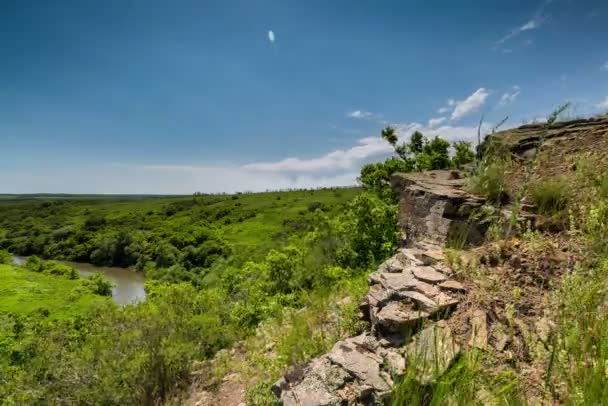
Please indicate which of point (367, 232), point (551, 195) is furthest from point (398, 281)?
point (367, 232)

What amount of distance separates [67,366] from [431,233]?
9.36 m

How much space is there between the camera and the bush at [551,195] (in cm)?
492

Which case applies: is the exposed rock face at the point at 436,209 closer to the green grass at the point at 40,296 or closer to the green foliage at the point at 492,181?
the green foliage at the point at 492,181

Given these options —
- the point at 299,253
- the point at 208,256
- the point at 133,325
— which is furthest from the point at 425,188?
the point at 208,256

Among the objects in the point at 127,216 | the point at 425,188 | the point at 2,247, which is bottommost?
the point at 2,247

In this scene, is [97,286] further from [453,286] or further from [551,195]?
[551,195]

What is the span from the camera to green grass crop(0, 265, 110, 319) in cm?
3553

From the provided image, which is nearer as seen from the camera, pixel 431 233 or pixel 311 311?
pixel 311 311

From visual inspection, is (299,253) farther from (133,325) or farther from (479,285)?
(479,285)

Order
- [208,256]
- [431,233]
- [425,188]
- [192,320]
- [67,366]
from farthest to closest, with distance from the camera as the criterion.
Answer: [208,256], [192,320], [67,366], [425,188], [431,233]

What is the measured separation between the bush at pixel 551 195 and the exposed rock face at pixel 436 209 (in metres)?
0.89

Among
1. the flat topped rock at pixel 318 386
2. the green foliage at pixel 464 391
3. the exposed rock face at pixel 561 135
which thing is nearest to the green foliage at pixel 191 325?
the flat topped rock at pixel 318 386

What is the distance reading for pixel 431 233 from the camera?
656 cm

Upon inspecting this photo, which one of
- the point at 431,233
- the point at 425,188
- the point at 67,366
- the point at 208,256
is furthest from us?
the point at 208,256
